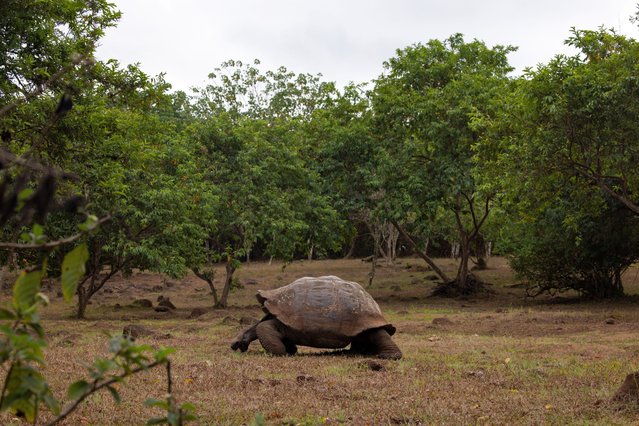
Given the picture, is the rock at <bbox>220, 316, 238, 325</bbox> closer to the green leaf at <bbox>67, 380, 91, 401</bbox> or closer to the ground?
the ground

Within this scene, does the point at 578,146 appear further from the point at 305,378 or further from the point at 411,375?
the point at 305,378

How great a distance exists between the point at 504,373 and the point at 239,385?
3.22m

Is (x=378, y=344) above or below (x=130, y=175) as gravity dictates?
below

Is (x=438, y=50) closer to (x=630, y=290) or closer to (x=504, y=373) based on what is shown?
(x=630, y=290)

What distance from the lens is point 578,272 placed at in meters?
23.5

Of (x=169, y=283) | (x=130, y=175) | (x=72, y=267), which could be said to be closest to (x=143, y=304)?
(x=130, y=175)

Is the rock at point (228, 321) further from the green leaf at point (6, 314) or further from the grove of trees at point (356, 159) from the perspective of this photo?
the green leaf at point (6, 314)

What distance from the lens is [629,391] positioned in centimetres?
638

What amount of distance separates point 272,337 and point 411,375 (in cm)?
263

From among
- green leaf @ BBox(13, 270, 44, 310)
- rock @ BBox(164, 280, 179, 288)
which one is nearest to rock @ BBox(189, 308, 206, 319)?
rock @ BBox(164, 280, 179, 288)

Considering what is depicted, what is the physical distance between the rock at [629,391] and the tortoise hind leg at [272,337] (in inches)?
200

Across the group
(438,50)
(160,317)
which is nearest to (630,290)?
(438,50)

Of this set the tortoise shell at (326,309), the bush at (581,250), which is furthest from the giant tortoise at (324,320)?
the bush at (581,250)

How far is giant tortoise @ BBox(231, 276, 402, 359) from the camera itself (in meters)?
10.0
